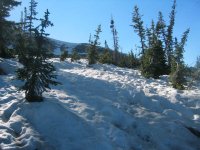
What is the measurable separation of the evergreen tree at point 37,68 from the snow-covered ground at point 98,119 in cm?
57

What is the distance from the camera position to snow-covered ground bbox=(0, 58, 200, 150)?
43.4 ft

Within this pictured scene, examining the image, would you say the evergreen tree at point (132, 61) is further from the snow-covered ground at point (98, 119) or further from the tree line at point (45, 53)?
the snow-covered ground at point (98, 119)

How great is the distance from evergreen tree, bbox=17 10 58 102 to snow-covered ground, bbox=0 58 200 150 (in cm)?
57

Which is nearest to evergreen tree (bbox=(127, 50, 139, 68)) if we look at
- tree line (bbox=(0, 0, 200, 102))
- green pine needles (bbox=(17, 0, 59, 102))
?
tree line (bbox=(0, 0, 200, 102))

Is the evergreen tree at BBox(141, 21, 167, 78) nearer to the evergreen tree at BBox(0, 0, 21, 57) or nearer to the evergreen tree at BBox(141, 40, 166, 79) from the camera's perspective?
the evergreen tree at BBox(141, 40, 166, 79)

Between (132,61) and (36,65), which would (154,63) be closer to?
(132,61)

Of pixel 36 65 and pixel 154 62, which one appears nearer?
pixel 36 65

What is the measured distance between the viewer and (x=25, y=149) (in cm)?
1228

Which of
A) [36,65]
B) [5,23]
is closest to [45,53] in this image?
[36,65]

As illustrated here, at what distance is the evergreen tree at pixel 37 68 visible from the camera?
15.7 metres

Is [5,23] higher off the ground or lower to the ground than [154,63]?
higher

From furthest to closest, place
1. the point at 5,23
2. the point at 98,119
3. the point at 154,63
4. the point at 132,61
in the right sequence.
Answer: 1. the point at 132,61
2. the point at 154,63
3. the point at 5,23
4. the point at 98,119

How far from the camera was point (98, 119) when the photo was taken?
50.1ft

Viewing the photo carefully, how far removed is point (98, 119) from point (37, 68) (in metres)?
3.76
